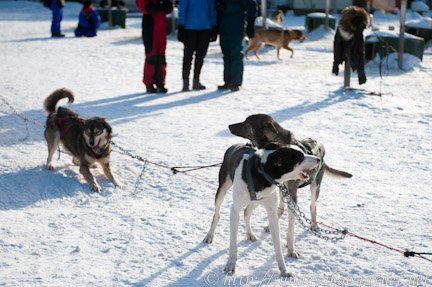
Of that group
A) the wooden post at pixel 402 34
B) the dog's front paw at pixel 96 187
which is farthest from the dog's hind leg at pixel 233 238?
the wooden post at pixel 402 34

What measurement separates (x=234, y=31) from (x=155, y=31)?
3.71 feet

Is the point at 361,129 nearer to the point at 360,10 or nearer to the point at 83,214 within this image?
the point at 360,10

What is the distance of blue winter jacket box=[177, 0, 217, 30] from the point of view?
8.56 metres

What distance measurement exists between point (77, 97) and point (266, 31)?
19.4 ft

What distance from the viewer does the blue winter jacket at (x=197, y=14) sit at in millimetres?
8562

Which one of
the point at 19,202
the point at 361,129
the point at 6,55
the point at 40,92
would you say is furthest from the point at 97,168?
the point at 6,55

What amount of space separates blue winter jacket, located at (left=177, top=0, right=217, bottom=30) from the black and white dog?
5.36 m

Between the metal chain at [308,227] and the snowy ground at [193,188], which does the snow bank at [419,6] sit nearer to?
the snowy ground at [193,188]

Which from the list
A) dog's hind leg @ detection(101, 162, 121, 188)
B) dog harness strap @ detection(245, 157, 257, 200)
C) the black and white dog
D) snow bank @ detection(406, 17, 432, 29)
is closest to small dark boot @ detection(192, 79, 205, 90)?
dog's hind leg @ detection(101, 162, 121, 188)

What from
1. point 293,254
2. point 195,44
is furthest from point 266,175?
point 195,44

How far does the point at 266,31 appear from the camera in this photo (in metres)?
13.3

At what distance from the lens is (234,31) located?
8758 mm

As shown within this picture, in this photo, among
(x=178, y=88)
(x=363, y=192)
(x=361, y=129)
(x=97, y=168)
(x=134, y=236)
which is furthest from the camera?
(x=178, y=88)

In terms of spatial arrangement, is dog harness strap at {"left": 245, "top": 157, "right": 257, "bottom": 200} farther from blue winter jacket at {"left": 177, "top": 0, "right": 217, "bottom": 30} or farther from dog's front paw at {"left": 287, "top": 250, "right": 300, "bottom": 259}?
blue winter jacket at {"left": 177, "top": 0, "right": 217, "bottom": 30}
